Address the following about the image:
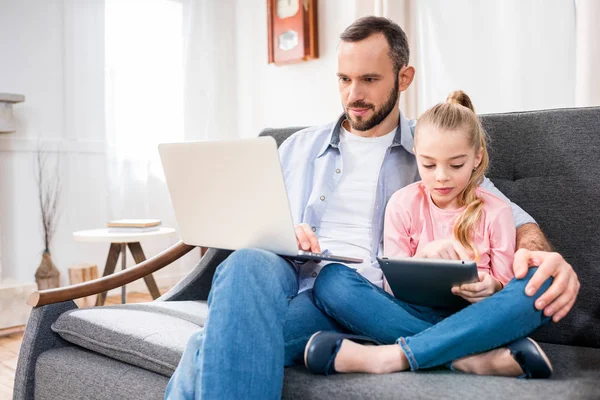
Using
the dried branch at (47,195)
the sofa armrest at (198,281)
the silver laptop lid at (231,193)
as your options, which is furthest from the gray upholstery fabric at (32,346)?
the dried branch at (47,195)

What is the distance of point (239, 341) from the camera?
3.40ft

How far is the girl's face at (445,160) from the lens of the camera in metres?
1.29

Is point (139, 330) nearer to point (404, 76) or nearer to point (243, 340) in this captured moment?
point (243, 340)

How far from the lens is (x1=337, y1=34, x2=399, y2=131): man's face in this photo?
62.7 inches

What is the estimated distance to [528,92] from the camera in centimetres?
270

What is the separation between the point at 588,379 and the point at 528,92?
192cm

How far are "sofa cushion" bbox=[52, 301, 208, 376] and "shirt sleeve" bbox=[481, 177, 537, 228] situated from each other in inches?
29.4

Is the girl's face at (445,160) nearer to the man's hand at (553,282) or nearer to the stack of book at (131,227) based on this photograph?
the man's hand at (553,282)

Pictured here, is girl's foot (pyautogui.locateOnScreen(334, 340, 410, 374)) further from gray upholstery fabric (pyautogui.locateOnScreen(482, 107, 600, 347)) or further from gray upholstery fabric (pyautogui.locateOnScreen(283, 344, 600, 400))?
gray upholstery fabric (pyautogui.locateOnScreen(482, 107, 600, 347))

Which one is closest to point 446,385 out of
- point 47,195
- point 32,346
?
point 32,346

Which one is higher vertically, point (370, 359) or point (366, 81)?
point (366, 81)

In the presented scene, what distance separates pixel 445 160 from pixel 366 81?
1.34ft

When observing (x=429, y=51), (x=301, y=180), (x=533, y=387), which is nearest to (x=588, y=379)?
(x=533, y=387)

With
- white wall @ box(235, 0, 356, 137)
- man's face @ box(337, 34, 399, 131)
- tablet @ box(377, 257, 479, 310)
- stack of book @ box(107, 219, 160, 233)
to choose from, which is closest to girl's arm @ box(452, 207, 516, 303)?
tablet @ box(377, 257, 479, 310)
